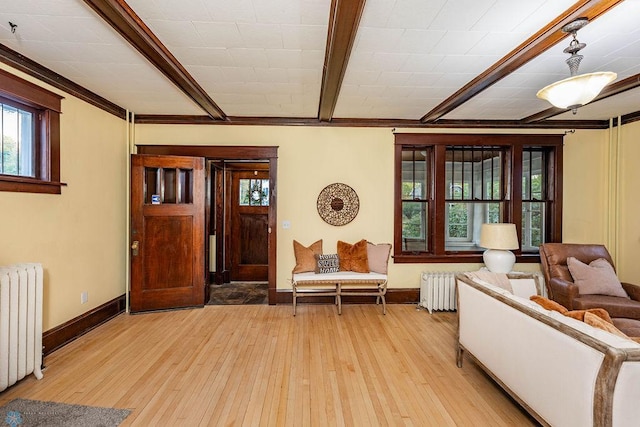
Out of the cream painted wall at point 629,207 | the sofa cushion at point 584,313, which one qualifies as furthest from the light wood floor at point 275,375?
the cream painted wall at point 629,207

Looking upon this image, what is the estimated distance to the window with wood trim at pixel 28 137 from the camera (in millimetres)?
2656

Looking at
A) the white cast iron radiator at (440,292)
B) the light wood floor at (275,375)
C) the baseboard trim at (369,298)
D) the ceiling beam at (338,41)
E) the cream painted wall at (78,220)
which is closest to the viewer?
the ceiling beam at (338,41)

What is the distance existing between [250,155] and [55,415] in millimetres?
3312

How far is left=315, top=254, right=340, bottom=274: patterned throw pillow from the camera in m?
4.32

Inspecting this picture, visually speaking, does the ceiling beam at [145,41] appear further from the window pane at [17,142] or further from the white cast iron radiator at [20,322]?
the white cast iron radiator at [20,322]

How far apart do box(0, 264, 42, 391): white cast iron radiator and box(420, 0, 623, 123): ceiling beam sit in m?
4.26

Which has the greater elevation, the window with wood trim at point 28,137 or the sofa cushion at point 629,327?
the window with wood trim at point 28,137

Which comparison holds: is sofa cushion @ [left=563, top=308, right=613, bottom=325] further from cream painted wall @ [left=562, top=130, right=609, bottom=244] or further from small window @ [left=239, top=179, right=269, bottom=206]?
small window @ [left=239, top=179, right=269, bottom=206]

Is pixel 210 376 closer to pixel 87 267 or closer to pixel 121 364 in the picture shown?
pixel 121 364

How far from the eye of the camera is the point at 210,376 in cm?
264

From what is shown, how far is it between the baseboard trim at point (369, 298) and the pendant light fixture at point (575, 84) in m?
3.03

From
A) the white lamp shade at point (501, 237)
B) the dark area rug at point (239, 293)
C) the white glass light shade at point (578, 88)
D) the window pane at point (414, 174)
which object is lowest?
the dark area rug at point (239, 293)

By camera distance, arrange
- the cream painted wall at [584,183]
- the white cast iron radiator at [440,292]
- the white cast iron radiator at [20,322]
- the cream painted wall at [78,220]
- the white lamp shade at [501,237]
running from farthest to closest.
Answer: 1. the cream painted wall at [584,183]
2. the white cast iron radiator at [440,292]
3. the white lamp shade at [501,237]
4. the cream painted wall at [78,220]
5. the white cast iron radiator at [20,322]

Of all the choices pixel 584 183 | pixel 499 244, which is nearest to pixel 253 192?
pixel 499 244
